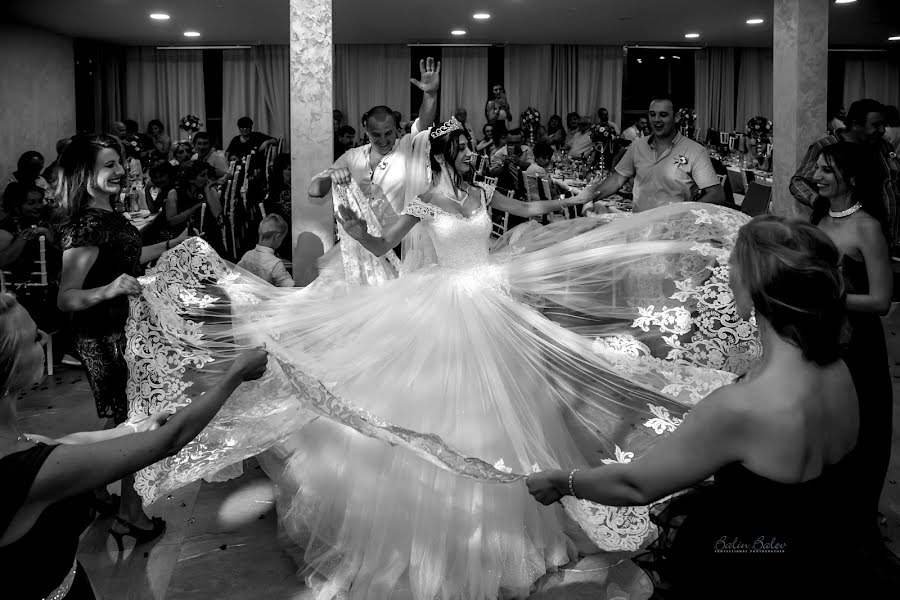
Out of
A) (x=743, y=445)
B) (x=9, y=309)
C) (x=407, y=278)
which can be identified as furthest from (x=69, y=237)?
(x=743, y=445)

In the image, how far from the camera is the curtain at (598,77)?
15391mm

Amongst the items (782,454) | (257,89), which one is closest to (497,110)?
(257,89)

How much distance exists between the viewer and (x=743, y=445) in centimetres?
149

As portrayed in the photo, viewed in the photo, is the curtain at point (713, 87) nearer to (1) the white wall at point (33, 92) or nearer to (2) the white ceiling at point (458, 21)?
(2) the white ceiling at point (458, 21)

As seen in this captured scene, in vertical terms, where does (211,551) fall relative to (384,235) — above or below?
below

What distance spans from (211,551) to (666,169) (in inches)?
120

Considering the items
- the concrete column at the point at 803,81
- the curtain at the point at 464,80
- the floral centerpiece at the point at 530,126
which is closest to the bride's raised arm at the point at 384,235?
the concrete column at the point at 803,81

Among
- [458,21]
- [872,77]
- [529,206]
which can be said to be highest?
[458,21]

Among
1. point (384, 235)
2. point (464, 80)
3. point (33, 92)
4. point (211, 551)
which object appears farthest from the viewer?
point (464, 80)

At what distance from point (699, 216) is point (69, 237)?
6.69 ft

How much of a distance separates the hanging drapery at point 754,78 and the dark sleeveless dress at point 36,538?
15931 mm

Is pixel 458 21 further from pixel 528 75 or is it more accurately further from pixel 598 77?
pixel 598 77

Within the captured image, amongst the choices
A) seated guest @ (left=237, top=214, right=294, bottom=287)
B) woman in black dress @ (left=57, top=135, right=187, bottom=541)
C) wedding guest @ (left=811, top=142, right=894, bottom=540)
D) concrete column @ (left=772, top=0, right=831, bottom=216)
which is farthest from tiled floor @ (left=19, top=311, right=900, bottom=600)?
concrete column @ (left=772, top=0, right=831, bottom=216)

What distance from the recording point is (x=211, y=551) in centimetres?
319
